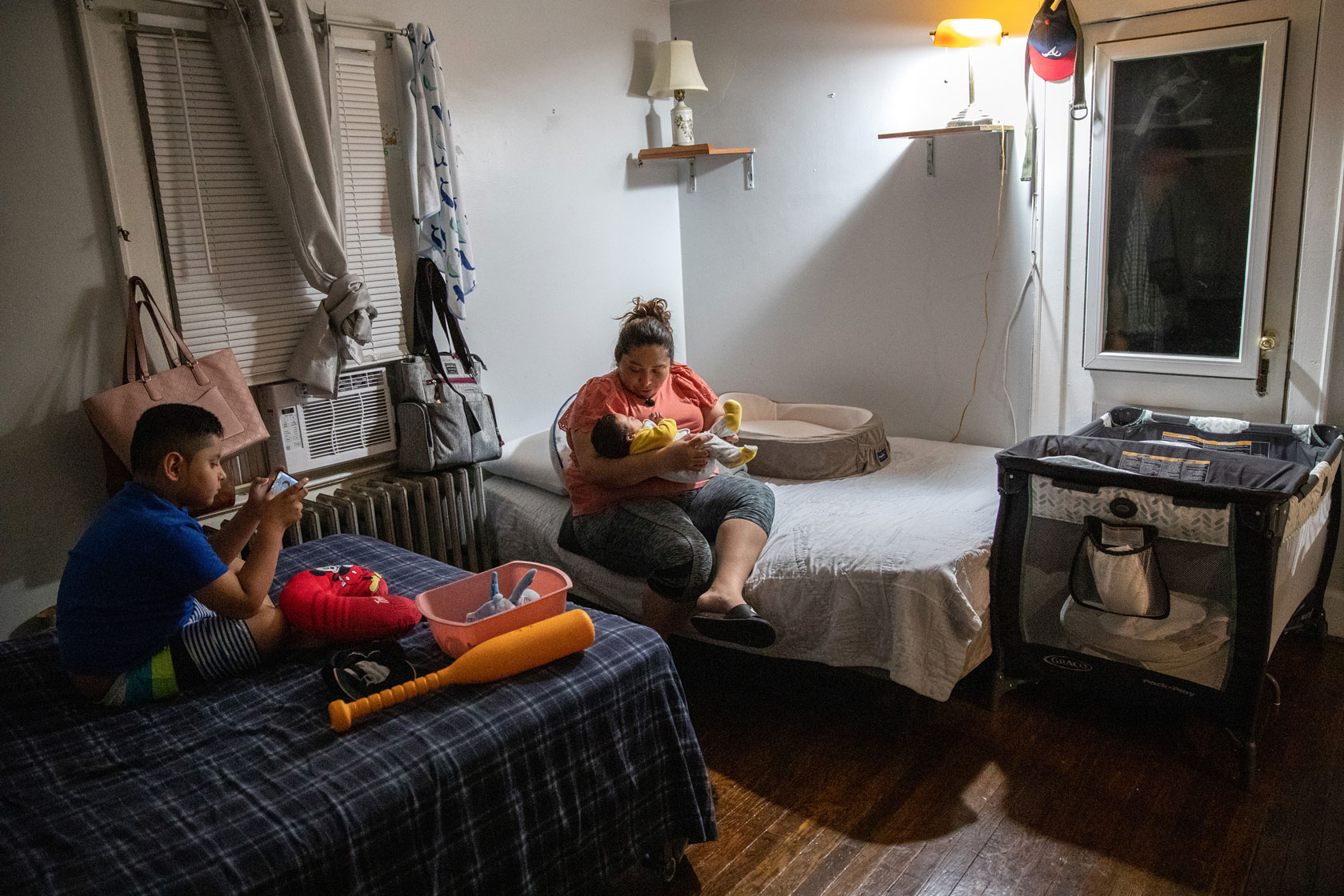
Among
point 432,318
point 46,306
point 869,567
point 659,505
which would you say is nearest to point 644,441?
point 659,505

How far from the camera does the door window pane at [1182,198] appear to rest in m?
2.77

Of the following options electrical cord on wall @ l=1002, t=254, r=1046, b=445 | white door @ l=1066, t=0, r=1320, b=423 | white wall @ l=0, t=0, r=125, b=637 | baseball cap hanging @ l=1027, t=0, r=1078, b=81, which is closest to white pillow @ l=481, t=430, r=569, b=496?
white wall @ l=0, t=0, r=125, b=637

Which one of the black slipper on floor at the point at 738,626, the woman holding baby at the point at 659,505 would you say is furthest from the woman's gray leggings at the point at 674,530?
the black slipper on floor at the point at 738,626

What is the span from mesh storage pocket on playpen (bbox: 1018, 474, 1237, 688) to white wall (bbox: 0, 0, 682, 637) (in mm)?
1981

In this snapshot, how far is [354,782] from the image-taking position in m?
1.54

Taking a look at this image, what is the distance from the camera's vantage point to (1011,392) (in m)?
3.41

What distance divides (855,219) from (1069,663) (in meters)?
1.91

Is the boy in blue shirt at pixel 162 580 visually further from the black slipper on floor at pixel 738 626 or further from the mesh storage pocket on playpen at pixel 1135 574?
the mesh storage pocket on playpen at pixel 1135 574

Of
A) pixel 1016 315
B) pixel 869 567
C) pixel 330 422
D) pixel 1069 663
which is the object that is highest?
pixel 1016 315

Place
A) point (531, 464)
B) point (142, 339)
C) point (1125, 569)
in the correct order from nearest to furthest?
point (1125, 569) < point (142, 339) < point (531, 464)

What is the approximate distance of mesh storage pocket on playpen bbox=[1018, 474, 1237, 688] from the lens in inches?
86.2

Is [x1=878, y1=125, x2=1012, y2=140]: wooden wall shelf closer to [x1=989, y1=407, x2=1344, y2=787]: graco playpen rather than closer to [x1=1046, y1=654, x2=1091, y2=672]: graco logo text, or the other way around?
[x1=989, y1=407, x2=1344, y2=787]: graco playpen

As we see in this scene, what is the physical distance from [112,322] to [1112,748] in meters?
2.86

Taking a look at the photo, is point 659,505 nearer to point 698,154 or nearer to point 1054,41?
point 698,154
